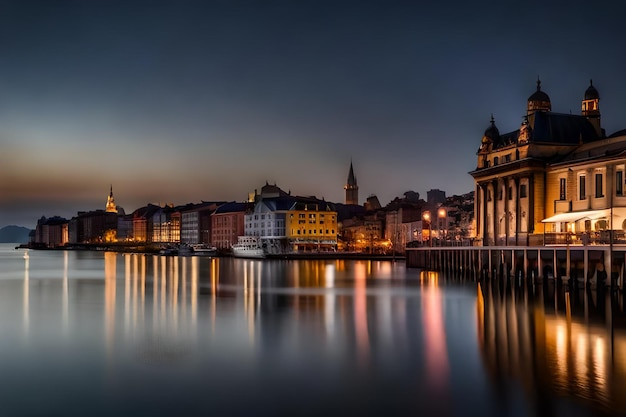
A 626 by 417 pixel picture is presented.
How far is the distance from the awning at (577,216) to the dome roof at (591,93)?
63.5ft

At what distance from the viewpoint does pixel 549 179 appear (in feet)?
216

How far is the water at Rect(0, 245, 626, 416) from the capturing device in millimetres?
19484

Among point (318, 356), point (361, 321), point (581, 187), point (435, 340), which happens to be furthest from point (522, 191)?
point (318, 356)

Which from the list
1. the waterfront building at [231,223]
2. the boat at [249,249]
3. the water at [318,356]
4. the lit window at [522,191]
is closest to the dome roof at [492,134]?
the lit window at [522,191]

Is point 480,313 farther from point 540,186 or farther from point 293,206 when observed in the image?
point 293,206

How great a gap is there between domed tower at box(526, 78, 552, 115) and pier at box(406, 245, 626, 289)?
17.0 meters

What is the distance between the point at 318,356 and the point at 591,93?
6043 cm

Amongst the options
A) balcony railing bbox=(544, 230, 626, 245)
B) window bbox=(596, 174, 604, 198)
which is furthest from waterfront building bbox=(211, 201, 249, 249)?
balcony railing bbox=(544, 230, 626, 245)

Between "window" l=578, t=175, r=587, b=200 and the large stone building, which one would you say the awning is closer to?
the large stone building

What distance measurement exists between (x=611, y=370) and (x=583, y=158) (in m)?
42.3

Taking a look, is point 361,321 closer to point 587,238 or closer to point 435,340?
point 435,340

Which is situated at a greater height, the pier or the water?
the pier

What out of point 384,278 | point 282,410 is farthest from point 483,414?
point 384,278

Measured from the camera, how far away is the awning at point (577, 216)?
56.6m
